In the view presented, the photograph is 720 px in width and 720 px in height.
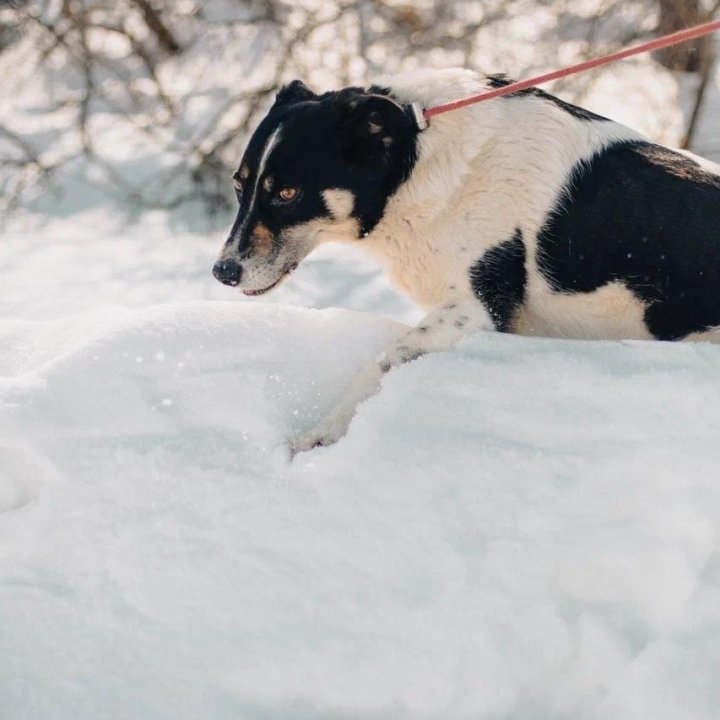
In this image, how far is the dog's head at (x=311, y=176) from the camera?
9.22 feet

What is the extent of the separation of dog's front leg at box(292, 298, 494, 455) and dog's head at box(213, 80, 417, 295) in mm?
358

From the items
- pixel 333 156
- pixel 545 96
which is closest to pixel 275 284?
pixel 333 156

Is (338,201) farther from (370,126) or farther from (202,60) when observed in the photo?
(202,60)

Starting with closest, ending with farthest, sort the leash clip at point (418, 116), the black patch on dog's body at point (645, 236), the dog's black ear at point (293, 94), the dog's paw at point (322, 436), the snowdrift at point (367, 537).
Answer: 1. the snowdrift at point (367, 537)
2. the dog's paw at point (322, 436)
3. the black patch on dog's body at point (645, 236)
4. the leash clip at point (418, 116)
5. the dog's black ear at point (293, 94)

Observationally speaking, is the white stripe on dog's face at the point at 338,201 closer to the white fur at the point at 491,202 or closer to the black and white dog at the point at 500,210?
the black and white dog at the point at 500,210

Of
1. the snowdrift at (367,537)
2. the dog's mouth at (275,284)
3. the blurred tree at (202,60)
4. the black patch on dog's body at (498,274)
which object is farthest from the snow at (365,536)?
the blurred tree at (202,60)

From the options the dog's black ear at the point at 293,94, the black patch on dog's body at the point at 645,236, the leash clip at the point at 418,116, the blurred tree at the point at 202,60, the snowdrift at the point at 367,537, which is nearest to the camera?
the snowdrift at the point at 367,537

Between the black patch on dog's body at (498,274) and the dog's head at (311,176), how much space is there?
1.06ft

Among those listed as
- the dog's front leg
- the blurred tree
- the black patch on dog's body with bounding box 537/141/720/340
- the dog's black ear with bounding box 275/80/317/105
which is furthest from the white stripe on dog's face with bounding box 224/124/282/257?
the blurred tree

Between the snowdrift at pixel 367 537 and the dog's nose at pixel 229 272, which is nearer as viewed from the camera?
the snowdrift at pixel 367 537

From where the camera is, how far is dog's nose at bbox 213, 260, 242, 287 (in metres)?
2.85

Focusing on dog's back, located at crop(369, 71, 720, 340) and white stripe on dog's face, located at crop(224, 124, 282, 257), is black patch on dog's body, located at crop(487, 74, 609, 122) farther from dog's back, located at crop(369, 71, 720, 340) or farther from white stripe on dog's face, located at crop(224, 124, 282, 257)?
white stripe on dog's face, located at crop(224, 124, 282, 257)

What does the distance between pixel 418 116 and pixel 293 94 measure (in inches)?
18.8

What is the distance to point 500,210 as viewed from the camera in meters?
2.81
